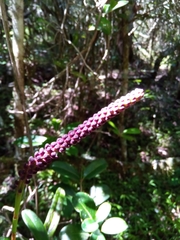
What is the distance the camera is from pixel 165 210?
1610 mm

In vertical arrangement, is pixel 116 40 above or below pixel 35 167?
above

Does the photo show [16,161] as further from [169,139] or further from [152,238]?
[169,139]

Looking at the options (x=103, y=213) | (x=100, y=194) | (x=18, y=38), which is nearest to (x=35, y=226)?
(x=103, y=213)

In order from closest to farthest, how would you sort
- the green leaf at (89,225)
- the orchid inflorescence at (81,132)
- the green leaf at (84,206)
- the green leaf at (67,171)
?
the orchid inflorescence at (81,132), the green leaf at (89,225), the green leaf at (84,206), the green leaf at (67,171)

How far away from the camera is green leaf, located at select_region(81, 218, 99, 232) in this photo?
0.87 metres

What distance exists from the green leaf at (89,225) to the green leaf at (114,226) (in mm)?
39

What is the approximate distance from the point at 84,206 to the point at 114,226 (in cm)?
14

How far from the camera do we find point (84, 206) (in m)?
1.00

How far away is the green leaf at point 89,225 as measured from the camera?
2.86 ft

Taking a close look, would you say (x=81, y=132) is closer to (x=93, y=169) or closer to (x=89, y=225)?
(x=89, y=225)

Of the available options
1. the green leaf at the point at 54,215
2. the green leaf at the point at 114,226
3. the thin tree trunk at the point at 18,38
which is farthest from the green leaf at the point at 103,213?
the thin tree trunk at the point at 18,38

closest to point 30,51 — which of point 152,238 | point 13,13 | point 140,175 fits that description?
point 13,13

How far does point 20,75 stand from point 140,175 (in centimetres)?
96

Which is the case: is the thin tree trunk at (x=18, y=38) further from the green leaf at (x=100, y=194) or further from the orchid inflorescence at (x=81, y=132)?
the orchid inflorescence at (x=81, y=132)
